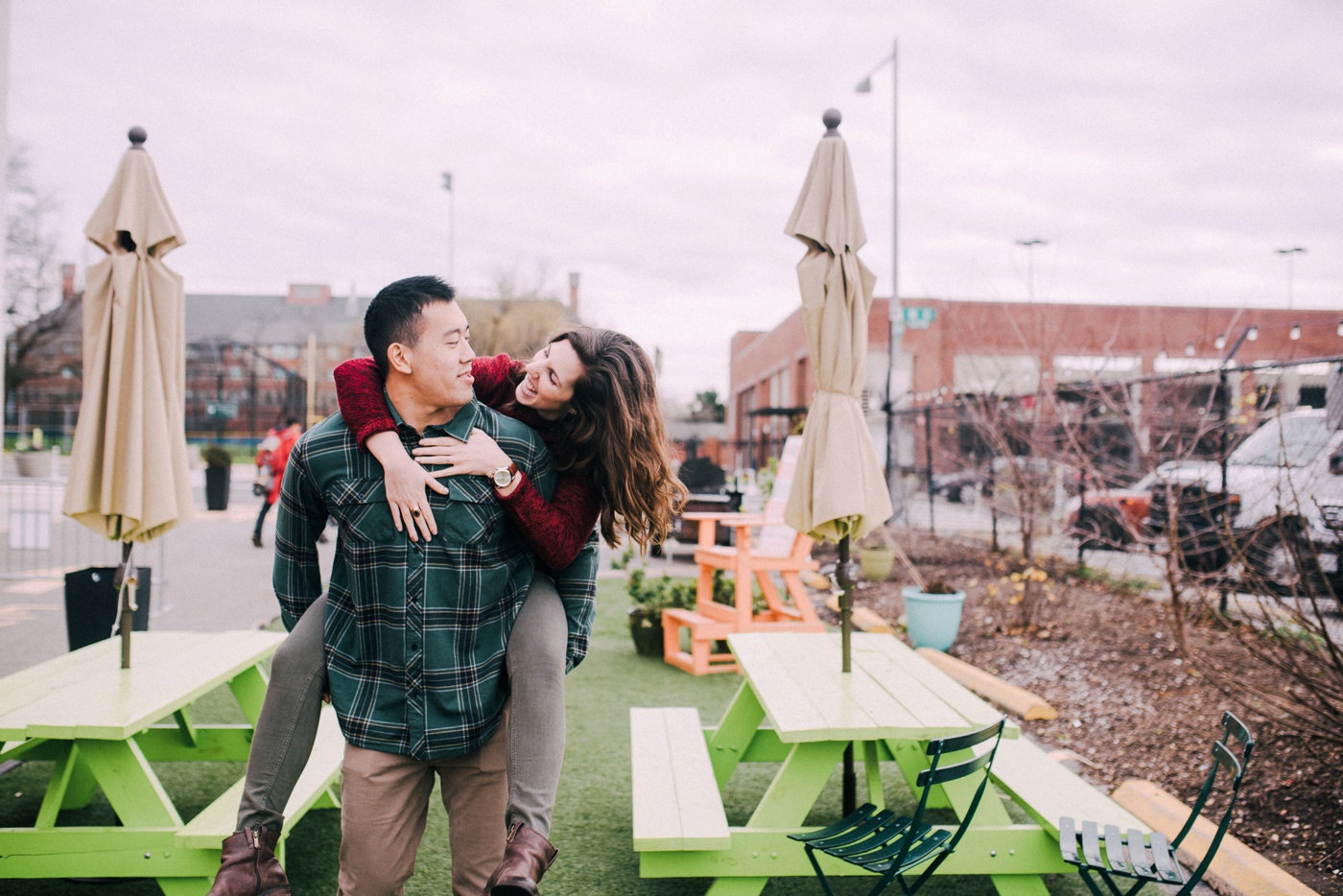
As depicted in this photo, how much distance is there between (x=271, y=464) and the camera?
46.3 ft

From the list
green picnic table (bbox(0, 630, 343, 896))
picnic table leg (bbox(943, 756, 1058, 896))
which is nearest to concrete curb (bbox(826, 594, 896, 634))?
picnic table leg (bbox(943, 756, 1058, 896))

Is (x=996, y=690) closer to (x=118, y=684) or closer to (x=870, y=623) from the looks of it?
(x=870, y=623)

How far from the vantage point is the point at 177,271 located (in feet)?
11.0

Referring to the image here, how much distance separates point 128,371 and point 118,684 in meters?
1.15

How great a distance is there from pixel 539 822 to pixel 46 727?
172 cm

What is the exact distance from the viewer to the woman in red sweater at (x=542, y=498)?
1.91 metres

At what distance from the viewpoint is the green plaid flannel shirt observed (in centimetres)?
195

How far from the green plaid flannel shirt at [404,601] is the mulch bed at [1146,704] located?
3.15 metres

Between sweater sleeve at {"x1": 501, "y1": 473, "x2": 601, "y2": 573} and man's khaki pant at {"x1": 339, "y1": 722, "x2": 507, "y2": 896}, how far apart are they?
19.8 inches

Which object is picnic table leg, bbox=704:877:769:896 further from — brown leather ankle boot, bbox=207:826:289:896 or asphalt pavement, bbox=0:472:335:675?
asphalt pavement, bbox=0:472:335:675

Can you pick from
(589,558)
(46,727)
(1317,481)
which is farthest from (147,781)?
(1317,481)

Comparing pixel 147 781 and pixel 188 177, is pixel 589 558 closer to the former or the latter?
pixel 147 781

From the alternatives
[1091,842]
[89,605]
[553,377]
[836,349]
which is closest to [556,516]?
[553,377]

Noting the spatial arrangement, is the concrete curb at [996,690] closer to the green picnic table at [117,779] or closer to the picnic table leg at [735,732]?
the picnic table leg at [735,732]
